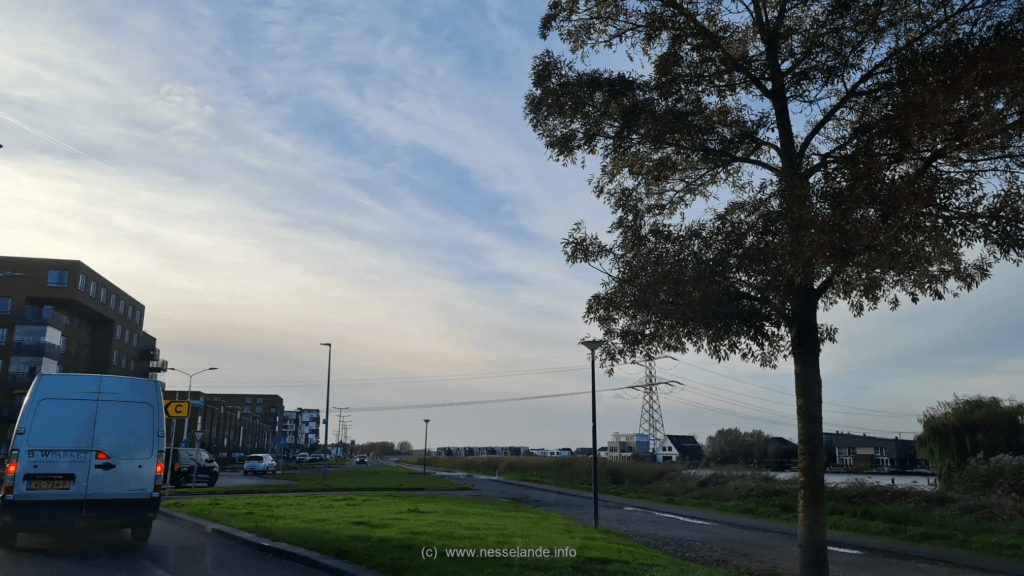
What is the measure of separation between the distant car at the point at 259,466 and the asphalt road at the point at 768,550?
121 feet

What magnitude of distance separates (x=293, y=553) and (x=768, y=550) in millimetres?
9157

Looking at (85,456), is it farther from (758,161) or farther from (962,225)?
(962,225)

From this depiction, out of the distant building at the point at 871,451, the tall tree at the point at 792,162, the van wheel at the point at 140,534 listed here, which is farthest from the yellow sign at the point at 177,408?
the distant building at the point at 871,451

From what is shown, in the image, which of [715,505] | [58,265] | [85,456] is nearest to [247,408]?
[58,265]

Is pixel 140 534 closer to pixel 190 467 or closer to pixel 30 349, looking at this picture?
pixel 190 467

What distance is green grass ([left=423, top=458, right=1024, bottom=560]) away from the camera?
680 inches

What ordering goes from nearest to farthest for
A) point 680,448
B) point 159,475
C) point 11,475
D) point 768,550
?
point 11,475
point 159,475
point 768,550
point 680,448

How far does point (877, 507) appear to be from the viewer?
21875mm

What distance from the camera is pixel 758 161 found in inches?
405

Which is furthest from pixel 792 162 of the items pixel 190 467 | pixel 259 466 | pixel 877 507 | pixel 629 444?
pixel 629 444

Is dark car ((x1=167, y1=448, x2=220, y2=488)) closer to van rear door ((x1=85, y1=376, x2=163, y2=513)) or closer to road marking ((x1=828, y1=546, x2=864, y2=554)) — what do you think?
van rear door ((x1=85, y1=376, x2=163, y2=513))

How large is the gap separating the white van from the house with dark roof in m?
101

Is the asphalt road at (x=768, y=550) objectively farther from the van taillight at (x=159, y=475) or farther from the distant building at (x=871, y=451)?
the distant building at (x=871, y=451)

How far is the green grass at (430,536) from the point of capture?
986 cm
